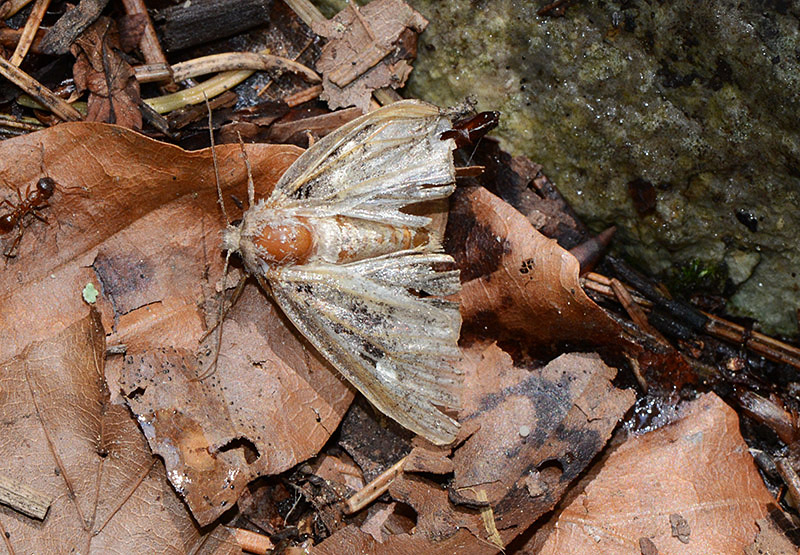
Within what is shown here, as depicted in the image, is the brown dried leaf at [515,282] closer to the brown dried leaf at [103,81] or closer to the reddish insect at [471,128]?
the reddish insect at [471,128]

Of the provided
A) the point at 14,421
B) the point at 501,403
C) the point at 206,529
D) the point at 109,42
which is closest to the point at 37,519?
the point at 14,421

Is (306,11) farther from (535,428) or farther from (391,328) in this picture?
(535,428)

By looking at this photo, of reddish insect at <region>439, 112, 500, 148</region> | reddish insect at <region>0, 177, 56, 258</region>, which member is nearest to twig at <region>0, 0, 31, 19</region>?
reddish insect at <region>0, 177, 56, 258</region>

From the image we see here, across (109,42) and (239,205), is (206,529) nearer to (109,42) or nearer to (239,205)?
(239,205)

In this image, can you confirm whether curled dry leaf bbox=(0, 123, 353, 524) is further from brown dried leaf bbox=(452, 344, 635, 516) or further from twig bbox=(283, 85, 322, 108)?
brown dried leaf bbox=(452, 344, 635, 516)

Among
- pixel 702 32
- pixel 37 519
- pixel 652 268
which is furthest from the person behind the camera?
pixel 652 268

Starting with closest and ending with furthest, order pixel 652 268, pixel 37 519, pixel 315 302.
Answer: pixel 37 519 < pixel 315 302 < pixel 652 268

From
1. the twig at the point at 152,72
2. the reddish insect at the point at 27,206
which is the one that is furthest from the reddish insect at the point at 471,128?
the reddish insect at the point at 27,206
